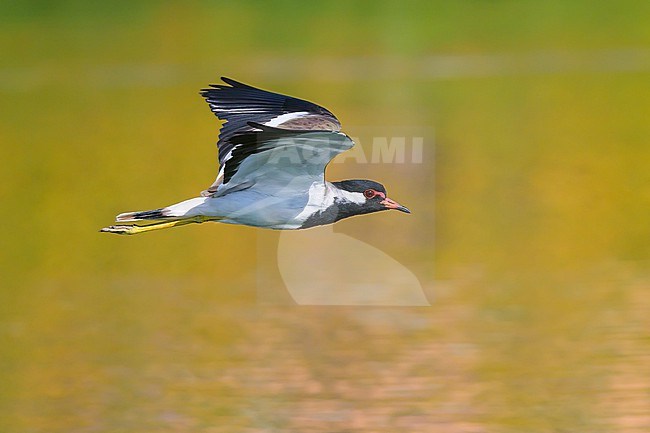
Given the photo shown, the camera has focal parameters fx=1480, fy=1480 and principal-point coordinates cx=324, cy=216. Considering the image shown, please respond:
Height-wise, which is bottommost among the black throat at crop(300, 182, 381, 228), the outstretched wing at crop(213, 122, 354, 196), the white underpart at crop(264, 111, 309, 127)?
the black throat at crop(300, 182, 381, 228)

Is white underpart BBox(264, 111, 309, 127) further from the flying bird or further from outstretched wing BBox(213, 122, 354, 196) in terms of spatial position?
outstretched wing BBox(213, 122, 354, 196)

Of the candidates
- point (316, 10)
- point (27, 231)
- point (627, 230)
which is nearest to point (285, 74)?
point (316, 10)

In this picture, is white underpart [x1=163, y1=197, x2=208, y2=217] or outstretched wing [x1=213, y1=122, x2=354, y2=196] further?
white underpart [x1=163, y1=197, x2=208, y2=217]

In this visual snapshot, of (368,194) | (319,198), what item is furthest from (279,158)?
(368,194)

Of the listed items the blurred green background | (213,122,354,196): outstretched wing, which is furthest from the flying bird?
the blurred green background

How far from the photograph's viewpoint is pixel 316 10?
1121 inches

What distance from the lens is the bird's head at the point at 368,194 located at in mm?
8492

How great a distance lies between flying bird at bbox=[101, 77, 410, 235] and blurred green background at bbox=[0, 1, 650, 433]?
9.20 ft

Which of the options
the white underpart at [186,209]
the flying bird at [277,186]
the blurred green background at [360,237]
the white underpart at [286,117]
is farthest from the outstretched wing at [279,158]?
the blurred green background at [360,237]

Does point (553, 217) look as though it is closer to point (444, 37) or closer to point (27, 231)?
point (27, 231)

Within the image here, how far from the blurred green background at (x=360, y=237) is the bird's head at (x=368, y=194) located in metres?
2.49

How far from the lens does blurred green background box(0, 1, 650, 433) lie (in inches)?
447

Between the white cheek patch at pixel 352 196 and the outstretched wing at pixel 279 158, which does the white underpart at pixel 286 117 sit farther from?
the white cheek patch at pixel 352 196

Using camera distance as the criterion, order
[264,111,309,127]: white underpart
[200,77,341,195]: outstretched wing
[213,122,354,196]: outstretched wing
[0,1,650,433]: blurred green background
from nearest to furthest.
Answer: [213,122,354,196]: outstretched wing
[264,111,309,127]: white underpart
[200,77,341,195]: outstretched wing
[0,1,650,433]: blurred green background
